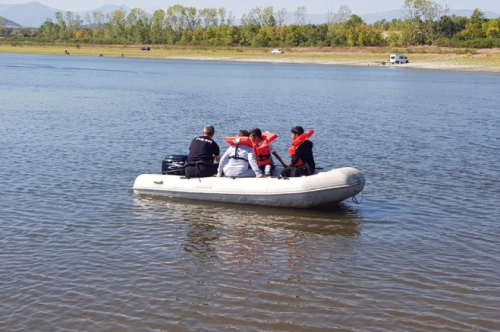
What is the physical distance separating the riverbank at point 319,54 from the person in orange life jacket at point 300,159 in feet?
202

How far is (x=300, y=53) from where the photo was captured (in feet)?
350

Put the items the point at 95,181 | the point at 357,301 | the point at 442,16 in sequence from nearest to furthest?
the point at 357,301 < the point at 95,181 < the point at 442,16

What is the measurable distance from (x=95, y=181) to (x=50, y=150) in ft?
14.4

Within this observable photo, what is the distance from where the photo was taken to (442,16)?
116 meters

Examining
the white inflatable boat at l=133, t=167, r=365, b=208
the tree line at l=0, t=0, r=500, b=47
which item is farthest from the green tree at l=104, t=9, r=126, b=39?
the white inflatable boat at l=133, t=167, r=365, b=208

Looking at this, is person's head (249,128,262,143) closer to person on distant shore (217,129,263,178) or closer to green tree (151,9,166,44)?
person on distant shore (217,129,263,178)

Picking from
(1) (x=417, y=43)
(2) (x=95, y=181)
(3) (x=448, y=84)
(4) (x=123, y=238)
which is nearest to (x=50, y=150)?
(2) (x=95, y=181)

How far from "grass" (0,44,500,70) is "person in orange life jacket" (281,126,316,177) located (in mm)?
62808

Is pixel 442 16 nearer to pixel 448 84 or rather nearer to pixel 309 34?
pixel 309 34

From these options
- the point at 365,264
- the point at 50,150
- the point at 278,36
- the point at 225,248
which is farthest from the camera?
the point at 278,36

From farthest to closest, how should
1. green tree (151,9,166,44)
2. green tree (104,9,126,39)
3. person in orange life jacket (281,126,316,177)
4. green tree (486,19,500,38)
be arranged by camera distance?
1. green tree (104,9,126,39)
2. green tree (151,9,166,44)
3. green tree (486,19,500,38)
4. person in orange life jacket (281,126,316,177)

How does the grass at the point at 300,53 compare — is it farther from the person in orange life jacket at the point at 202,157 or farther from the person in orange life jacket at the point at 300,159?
the person in orange life jacket at the point at 202,157

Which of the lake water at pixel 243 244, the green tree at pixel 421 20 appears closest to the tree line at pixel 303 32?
the green tree at pixel 421 20

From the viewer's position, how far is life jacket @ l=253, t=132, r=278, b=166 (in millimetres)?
12633
